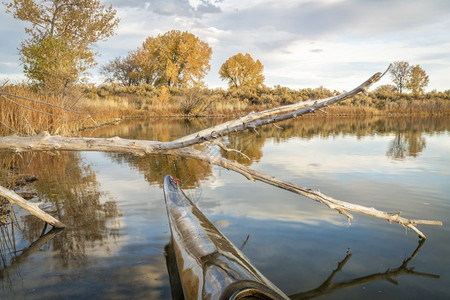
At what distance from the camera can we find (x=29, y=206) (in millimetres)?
4465

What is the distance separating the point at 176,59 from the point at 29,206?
53.1 metres

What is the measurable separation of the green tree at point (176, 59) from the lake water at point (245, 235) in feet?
151

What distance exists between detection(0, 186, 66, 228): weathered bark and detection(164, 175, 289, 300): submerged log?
194 centimetres

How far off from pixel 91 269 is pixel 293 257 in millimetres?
2353

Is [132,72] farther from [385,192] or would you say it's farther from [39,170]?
[385,192]

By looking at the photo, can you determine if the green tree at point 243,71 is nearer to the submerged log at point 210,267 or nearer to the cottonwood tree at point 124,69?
the cottonwood tree at point 124,69

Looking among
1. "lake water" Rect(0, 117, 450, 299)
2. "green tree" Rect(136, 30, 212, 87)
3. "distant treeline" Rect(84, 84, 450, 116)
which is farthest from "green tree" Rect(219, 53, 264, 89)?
"lake water" Rect(0, 117, 450, 299)

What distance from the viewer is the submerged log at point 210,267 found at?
7.48 feet

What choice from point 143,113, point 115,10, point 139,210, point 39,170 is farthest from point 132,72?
point 139,210

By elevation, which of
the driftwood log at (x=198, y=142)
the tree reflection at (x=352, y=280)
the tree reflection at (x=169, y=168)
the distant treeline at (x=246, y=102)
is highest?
the distant treeline at (x=246, y=102)

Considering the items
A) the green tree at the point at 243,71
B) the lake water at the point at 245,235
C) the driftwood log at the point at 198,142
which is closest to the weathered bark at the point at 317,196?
the driftwood log at the point at 198,142

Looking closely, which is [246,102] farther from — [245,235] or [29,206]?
[29,206]

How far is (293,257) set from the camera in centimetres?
394

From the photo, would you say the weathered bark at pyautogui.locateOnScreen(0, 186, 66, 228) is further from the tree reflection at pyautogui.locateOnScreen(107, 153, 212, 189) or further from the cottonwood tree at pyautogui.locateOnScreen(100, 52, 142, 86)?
the cottonwood tree at pyautogui.locateOnScreen(100, 52, 142, 86)
